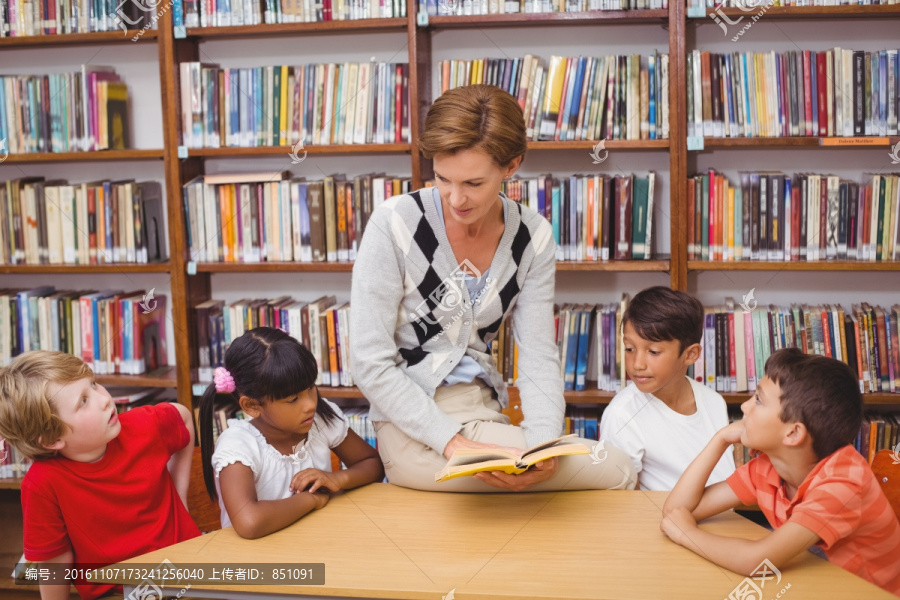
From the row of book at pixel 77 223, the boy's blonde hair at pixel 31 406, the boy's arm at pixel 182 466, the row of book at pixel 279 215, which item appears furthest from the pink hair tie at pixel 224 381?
the row of book at pixel 77 223

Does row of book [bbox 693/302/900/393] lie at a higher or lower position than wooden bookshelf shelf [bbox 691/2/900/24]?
lower

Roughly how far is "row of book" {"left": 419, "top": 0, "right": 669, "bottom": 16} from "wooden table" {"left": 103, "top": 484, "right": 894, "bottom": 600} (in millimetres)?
1678

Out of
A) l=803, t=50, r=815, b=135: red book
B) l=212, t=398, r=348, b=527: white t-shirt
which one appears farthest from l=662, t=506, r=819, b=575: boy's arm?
l=803, t=50, r=815, b=135: red book

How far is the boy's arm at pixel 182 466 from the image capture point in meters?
1.82

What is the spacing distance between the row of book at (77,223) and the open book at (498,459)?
76.9 inches

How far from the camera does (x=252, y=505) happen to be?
1467mm

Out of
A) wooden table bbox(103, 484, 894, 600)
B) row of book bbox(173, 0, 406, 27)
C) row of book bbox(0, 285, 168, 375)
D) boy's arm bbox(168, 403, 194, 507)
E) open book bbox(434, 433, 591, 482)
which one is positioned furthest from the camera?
row of book bbox(0, 285, 168, 375)

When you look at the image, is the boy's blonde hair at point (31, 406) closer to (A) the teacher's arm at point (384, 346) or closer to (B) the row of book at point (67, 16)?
(A) the teacher's arm at point (384, 346)

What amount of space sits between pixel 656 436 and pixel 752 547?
23.7 inches

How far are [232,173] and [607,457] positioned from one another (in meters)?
1.98

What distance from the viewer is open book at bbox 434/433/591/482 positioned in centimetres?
137

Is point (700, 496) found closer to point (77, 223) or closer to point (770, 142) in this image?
point (770, 142)

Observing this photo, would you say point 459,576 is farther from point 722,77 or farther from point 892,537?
point 722,77

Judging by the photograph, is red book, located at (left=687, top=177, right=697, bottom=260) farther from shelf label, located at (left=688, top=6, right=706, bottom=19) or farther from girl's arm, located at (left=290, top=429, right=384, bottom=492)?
girl's arm, located at (left=290, top=429, right=384, bottom=492)
